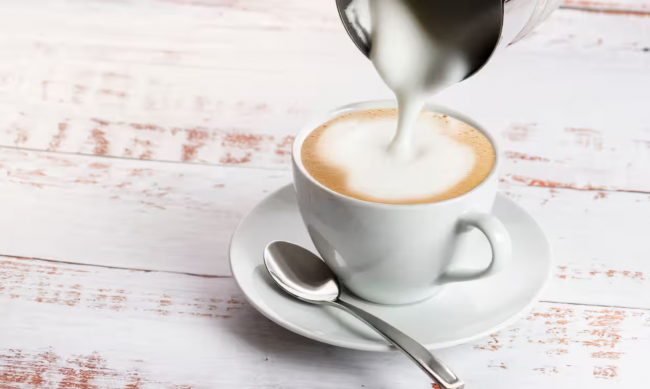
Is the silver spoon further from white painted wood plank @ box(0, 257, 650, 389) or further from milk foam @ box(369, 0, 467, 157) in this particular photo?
milk foam @ box(369, 0, 467, 157)

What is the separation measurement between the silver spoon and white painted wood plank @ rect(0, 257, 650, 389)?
50mm

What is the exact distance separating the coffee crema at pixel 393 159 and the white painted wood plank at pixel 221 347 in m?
0.16

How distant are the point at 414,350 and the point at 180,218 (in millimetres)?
421

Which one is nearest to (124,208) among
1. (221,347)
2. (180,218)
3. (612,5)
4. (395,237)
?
(180,218)

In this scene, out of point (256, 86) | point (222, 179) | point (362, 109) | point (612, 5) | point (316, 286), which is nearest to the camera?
point (316, 286)

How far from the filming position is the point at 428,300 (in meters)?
0.75

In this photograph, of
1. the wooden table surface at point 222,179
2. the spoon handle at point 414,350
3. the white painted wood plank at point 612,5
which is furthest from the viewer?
the white painted wood plank at point 612,5

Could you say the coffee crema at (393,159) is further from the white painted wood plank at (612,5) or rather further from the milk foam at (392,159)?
the white painted wood plank at (612,5)

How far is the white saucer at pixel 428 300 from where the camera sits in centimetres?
68

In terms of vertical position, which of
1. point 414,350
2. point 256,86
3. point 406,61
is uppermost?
point 406,61

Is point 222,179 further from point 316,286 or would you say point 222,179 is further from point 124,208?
point 316,286

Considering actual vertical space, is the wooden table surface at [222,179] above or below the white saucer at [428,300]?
below

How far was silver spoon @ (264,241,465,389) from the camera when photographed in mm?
637

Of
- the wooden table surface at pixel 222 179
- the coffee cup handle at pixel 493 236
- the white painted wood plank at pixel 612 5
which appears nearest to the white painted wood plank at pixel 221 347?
the wooden table surface at pixel 222 179
